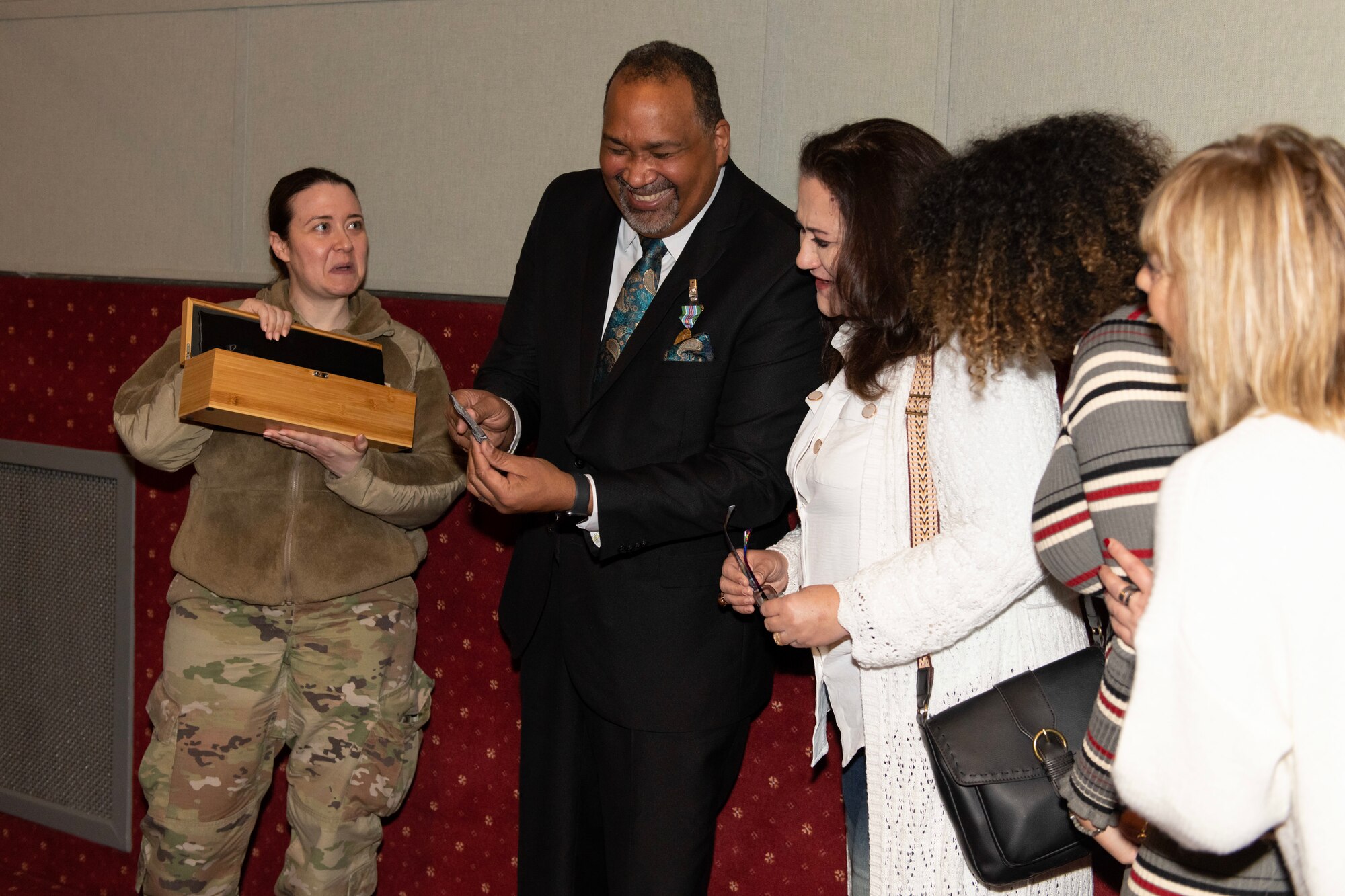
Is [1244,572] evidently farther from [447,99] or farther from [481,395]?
[447,99]

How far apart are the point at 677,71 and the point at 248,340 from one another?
3.39 ft

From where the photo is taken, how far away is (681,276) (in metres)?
2.20

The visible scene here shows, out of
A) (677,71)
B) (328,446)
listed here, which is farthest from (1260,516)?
(328,446)

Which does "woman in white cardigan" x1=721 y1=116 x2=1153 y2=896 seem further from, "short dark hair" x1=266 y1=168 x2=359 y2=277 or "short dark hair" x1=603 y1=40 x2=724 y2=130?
"short dark hair" x1=266 y1=168 x2=359 y2=277

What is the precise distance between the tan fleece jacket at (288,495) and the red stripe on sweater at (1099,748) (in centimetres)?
161

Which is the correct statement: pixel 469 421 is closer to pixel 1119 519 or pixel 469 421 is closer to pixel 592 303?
pixel 592 303

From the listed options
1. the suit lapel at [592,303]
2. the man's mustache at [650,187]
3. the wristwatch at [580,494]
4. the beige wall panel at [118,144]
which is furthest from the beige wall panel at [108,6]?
the wristwatch at [580,494]

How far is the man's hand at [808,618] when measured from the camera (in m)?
1.76

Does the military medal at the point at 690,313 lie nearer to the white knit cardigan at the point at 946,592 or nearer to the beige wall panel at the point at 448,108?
the white knit cardigan at the point at 946,592

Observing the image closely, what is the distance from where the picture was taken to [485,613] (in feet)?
9.68

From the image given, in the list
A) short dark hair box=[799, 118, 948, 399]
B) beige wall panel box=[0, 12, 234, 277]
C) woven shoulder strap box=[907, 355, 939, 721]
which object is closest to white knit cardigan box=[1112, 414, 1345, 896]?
woven shoulder strap box=[907, 355, 939, 721]

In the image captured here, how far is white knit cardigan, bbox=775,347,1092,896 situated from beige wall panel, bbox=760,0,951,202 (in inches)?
36.9

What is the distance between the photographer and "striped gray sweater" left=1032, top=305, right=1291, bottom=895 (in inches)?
51.2

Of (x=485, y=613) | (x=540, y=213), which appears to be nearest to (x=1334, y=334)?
(x=540, y=213)
